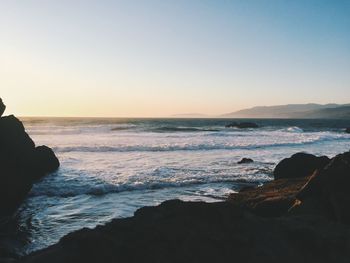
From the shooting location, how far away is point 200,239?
4453 mm

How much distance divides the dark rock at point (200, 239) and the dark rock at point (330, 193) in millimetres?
1205

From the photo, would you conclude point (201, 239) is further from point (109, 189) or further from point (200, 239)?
point (109, 189)

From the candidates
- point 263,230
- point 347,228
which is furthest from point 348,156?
point 263,230

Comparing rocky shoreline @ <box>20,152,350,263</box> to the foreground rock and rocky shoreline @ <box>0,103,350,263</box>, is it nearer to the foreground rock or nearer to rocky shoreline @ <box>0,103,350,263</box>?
rocky shoreline @ <box>0,103,350,263</box>

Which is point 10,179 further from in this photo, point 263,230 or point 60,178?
point 263,230

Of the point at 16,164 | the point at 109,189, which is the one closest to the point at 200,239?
the point at 109,189

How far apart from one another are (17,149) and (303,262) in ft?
50.3

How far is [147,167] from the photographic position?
21.8 metres

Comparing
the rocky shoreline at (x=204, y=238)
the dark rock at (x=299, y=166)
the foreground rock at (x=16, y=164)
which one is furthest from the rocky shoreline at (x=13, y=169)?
the dark rock at (x=299, y=166)

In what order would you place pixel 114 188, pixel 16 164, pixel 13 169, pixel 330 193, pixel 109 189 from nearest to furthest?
pixel 330 193 < pixel 13 169 < pixel 16 164 < pixel 109 189 < pixel 114 188


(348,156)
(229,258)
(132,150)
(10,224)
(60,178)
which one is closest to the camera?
(229,258)

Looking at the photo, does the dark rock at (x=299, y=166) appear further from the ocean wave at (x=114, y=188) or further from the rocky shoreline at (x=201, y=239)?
the rocky shoreline at (x=201, y=239)

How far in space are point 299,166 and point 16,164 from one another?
11185mm

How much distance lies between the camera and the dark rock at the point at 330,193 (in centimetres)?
641
